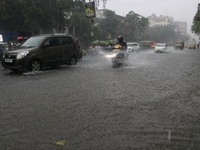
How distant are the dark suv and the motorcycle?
2424mm

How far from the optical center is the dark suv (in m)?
12.5

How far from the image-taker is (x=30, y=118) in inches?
201

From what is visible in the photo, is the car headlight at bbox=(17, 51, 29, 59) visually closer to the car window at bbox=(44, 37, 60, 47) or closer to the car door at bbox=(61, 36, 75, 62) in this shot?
the car window at bbox=(44, 37, 60, 47)

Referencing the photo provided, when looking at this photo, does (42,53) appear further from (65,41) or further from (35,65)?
(65,41)

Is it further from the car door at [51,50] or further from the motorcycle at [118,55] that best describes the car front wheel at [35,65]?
the motorcycle at [118,55]

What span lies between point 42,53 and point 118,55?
5399 millimetres

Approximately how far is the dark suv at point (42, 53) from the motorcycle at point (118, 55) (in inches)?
95.4

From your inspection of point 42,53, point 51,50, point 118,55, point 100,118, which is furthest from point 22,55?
point 100,118

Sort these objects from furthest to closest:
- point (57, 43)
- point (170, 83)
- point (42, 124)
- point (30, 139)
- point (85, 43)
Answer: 1. point (85, 43)
2. point (57, 43)
3. point (170, 83)
4. point (42, 124)
5. point (30, 139)

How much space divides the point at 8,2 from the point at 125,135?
120 ft

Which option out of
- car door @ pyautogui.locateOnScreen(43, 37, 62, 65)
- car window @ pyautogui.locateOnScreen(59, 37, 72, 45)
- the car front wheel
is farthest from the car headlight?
car window @ pyautogui.locateOnScreen(59, 37, 72, 45)

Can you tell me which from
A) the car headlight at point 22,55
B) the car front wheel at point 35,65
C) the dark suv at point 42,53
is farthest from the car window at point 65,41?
the car headlight at point 22,55

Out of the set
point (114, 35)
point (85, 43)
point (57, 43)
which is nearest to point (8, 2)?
point (85, 43)

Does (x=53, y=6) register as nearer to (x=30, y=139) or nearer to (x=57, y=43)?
(x=57, y=43)
